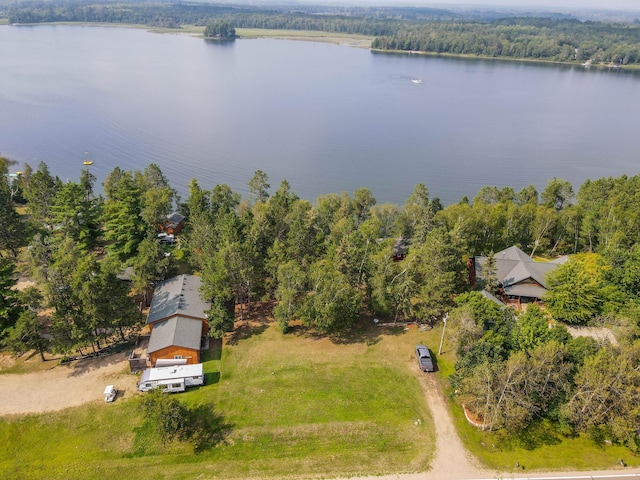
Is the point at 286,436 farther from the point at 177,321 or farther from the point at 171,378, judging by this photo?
the point at 177,321

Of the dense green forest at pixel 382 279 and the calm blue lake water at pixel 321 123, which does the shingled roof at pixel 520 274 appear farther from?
the calm blue lake water at pixel 321 123

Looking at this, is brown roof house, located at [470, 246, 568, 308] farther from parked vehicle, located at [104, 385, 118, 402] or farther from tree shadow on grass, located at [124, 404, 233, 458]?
parked vehicle, located at [104, 385, 118, 402]

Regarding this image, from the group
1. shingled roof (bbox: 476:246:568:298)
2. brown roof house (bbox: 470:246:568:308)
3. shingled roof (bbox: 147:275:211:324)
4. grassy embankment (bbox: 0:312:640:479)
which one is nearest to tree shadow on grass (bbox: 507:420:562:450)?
grassy embankment (bbox: 0:312:640:479)

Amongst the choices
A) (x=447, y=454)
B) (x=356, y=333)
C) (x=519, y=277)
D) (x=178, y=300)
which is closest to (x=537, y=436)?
(x=447, y=454)

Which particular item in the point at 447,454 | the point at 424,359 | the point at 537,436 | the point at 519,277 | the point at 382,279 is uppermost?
the point at 382,279

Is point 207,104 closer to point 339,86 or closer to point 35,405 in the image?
point 339,86
